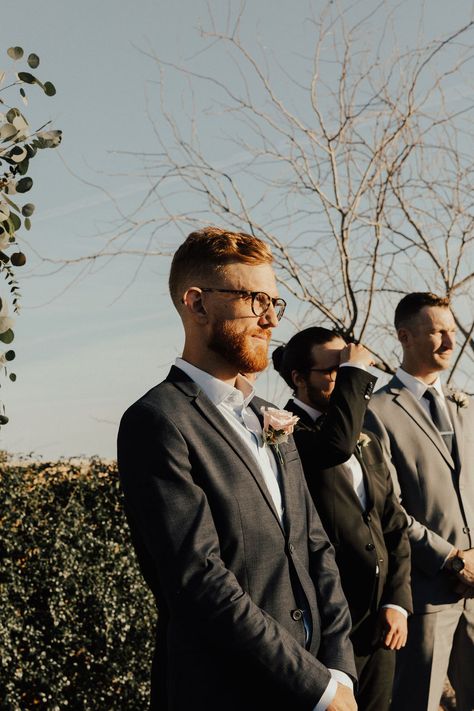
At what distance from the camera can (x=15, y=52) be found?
106 inches

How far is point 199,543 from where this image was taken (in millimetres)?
2297

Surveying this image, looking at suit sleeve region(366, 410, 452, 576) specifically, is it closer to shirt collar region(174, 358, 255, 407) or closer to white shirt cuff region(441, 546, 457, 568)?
white shirt cuff region(441, 546, 457, 568)

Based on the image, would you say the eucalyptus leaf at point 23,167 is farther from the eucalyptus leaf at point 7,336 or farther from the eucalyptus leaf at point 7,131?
the eucalyptus leaf at point 7,336

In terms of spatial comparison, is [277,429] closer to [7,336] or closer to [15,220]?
[7,336]

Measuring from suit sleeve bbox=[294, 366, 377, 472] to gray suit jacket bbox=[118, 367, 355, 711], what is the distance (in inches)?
31.8

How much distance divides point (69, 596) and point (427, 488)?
8.02 ft

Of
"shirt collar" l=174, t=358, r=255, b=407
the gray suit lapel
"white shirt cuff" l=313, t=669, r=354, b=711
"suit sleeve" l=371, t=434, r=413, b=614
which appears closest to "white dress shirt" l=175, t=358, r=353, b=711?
"shirt collar" l=174, t=358, r=255, b=407

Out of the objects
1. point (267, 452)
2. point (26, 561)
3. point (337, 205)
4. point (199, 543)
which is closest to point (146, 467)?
point (199, 543)

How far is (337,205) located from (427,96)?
3.65ft

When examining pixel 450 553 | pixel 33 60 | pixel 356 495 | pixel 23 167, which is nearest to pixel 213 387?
pixel 23 167

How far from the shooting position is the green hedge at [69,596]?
5266 mm

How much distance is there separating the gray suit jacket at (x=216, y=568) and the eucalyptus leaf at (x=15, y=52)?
1156mm

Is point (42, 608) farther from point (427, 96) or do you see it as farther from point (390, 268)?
point (427, 96)

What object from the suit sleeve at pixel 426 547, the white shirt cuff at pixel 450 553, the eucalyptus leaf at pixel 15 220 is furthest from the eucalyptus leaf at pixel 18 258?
the white shirt cuff at pixel 450 553
